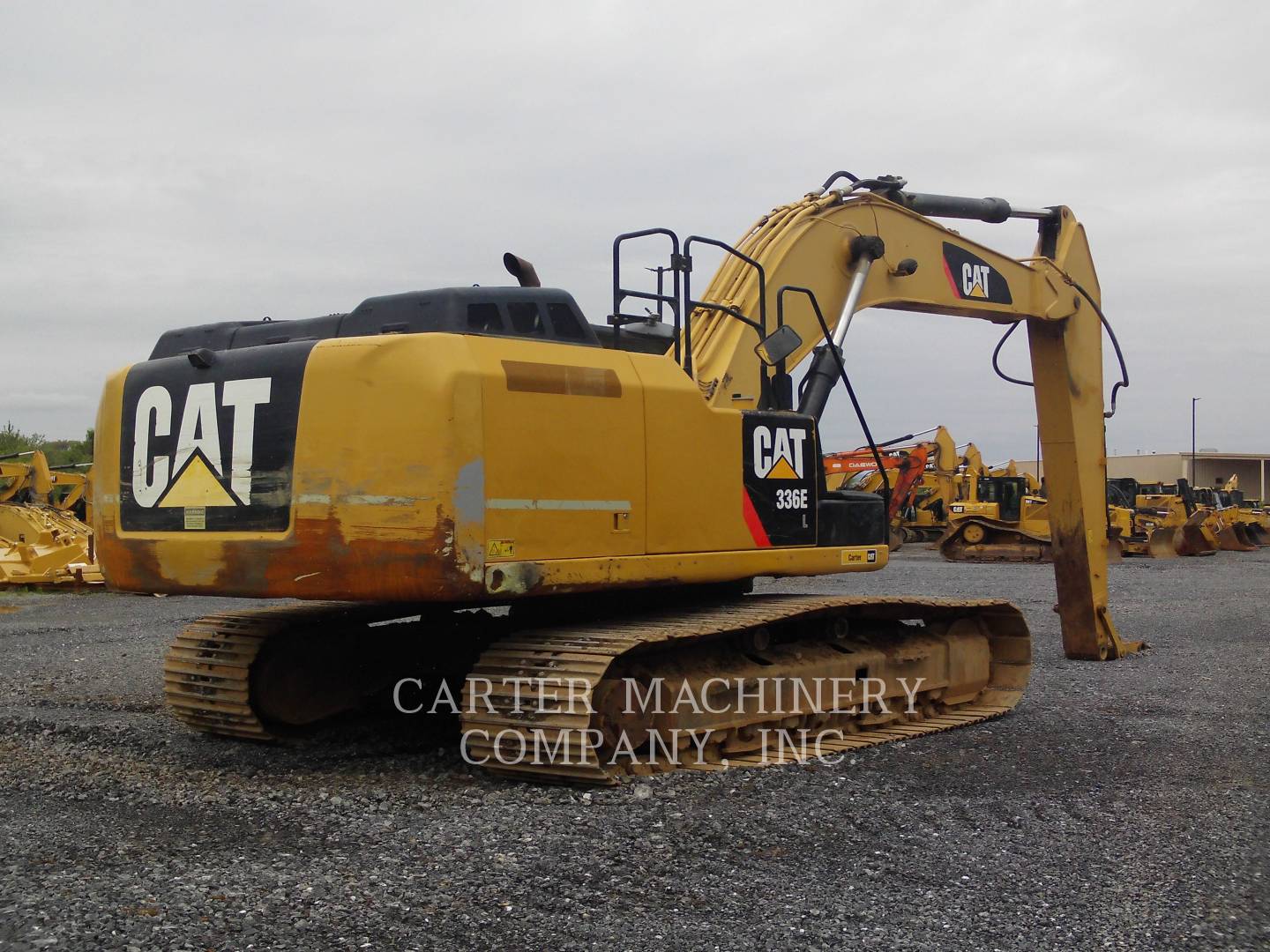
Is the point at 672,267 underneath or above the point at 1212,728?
above

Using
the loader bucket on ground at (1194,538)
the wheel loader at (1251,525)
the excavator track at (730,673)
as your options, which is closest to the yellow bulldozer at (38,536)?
the excavator track at (730,673)

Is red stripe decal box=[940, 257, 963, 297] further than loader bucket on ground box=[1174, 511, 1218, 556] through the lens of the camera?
No

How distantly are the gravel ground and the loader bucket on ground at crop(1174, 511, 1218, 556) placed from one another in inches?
931

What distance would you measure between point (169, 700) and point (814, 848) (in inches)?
→ 153

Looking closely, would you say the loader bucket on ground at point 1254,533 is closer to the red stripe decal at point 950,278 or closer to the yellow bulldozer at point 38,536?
the red stripe decal at point 950,278

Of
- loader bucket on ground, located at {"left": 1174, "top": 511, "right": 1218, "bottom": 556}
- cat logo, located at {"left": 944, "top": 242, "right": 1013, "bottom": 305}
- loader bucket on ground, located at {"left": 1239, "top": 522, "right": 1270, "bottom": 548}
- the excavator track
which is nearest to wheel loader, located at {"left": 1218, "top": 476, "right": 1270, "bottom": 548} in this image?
loader bucket on ground, located at {"left": 1239, "top": 522, "right": 1270, "bottom": 548}

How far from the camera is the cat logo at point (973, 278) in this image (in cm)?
960

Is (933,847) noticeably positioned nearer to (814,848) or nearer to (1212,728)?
(814,848)

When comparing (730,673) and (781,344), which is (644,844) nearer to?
(730,673)

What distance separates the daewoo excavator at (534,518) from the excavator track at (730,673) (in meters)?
0.02

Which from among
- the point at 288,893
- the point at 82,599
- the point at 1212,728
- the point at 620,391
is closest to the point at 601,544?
the point at 620,391

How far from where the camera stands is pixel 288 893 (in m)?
4.11

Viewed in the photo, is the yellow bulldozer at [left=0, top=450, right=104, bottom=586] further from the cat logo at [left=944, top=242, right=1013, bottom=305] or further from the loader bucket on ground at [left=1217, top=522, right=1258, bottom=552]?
the loader bucket on ground at [left=1217, top=522, right=1258, bottom=552]

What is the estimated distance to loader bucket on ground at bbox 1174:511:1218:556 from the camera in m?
29.6
